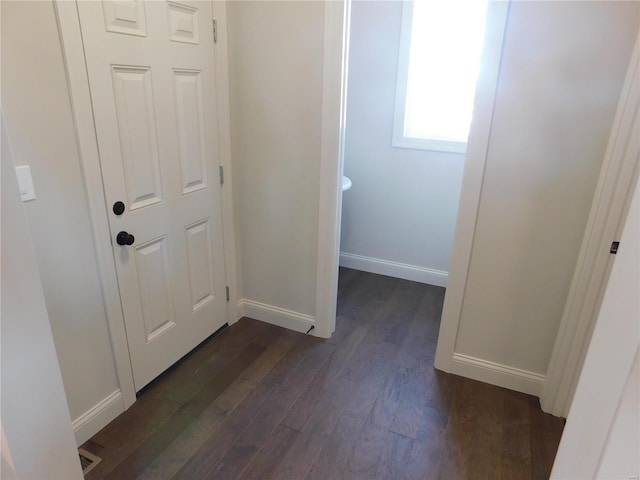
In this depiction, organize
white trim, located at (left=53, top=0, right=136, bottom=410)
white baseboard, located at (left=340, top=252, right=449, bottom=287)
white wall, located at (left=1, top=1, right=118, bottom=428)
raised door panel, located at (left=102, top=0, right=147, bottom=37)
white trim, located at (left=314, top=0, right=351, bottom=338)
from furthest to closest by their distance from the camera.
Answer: white baseboard, located at (left=340, top=252, right=449, bottom=287)
white trim, located at (left=314, top=0, right=351, bottom=338)
raised door panel, located at (left=102, top=0, right=147, bottom=37)
white trim, located at (left=53, top=0, right=136, bottom=410)
white wall, located at (left=1, top=1, right=118, bottom=428)

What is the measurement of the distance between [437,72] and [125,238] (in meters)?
2.30

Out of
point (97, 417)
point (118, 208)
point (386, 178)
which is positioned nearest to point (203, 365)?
point (97, 417)

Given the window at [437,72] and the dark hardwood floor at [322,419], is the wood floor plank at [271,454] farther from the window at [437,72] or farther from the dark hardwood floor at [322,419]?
the window at [437,72]

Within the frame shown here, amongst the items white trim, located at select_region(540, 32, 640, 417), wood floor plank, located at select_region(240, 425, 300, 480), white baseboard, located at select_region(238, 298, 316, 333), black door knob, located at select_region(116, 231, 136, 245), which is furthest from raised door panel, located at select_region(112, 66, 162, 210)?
white trim, located at select_region(540, 32, 640, 417)

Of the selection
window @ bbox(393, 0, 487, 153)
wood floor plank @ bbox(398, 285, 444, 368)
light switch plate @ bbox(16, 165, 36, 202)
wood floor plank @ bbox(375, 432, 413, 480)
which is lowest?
wood floor plank @ bbox(375, 432, 413, 480)

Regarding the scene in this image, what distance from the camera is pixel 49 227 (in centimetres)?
153

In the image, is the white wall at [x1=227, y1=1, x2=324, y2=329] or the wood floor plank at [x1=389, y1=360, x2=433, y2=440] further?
the white wall at [x1=227, y1=1, x2=324, y2=329]

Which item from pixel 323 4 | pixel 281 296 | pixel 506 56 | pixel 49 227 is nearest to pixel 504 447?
pixel 281 296

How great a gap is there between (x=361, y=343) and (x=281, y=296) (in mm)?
569

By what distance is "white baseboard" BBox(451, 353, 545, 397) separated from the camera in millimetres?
2180

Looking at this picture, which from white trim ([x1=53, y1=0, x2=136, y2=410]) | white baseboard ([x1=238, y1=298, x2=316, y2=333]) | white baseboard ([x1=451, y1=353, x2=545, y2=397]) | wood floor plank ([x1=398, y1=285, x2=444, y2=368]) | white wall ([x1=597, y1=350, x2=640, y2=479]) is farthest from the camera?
white baseboard ([x1=238, y1=298, x2=316, y2=333])

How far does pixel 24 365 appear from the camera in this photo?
90 cm

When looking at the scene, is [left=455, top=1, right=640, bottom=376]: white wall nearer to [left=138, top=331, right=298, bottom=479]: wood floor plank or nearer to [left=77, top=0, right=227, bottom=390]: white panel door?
[left=138, top=331, right=298, bottom=479]: wood floor plank

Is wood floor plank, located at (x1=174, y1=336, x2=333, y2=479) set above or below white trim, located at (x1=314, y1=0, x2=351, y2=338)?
below
